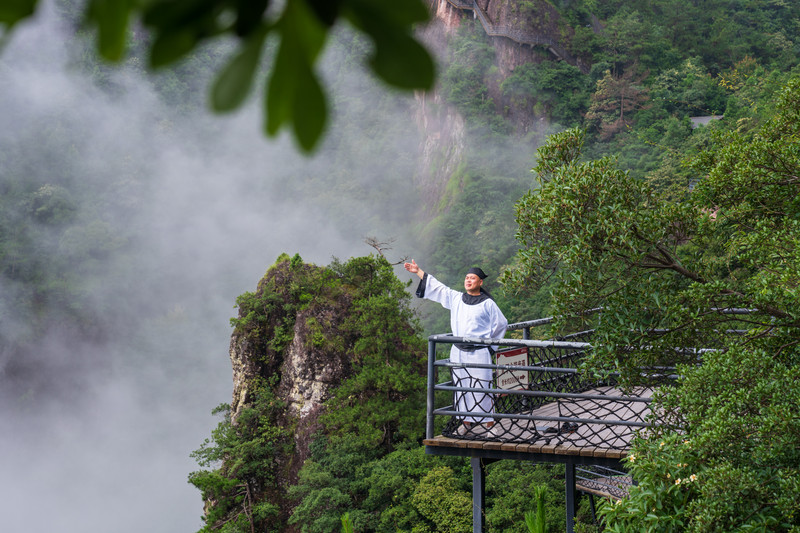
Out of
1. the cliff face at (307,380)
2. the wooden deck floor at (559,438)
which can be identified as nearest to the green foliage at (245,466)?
the cliff face at (307,380)

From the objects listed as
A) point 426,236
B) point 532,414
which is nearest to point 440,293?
point 532,414

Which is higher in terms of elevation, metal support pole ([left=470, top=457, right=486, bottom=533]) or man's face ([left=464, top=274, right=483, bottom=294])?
man's face ([left=464, top=274, right=483, bottom=294])

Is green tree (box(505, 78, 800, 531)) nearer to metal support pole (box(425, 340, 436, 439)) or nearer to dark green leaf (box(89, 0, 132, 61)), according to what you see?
metal support pole (box(425, 340, 436, 439))

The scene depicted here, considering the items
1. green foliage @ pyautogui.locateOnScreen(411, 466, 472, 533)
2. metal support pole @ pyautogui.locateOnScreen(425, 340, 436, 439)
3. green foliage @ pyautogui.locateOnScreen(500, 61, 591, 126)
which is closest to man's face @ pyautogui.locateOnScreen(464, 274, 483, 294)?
metal support pole @ pyautogui.locateOnScreen(425, 340, 436, 439)

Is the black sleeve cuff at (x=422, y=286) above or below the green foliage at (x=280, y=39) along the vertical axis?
above

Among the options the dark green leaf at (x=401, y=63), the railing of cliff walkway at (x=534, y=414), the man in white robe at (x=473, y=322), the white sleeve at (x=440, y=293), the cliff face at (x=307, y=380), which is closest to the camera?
the dark green leaf at (x=401, y=63)

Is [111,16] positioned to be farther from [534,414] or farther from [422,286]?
[422,286]

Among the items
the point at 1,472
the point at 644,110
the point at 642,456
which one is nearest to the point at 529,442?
the point at 642,456

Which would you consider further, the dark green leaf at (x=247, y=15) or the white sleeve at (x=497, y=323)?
the white sleeve at (x=497, y=323)

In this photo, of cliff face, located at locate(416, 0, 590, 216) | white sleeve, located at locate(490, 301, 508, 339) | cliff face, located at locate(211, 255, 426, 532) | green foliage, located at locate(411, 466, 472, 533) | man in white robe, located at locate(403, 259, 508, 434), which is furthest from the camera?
cliff face, located at locate(416, 0, 590, 216)

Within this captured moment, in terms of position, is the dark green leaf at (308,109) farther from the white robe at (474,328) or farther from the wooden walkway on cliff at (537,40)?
the wooden walkway on cliff at (537,40)

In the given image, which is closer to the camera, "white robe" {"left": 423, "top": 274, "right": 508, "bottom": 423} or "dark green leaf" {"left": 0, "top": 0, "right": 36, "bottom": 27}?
"dark green leaf" {"left": 0, "top": 0, "right": 36, "bottom": 27}

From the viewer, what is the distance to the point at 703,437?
2234mm

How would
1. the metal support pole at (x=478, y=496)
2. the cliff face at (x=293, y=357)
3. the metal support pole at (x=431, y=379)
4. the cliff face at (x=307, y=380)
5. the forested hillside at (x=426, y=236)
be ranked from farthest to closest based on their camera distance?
the cliff face at (x=293, y=357) → the cliff face at (x=307, y=380) → the metal support pole at (x=478, y=496) → the metal support pole at (x=431, y=379) → the forested hillside at (x=426, y=236)
